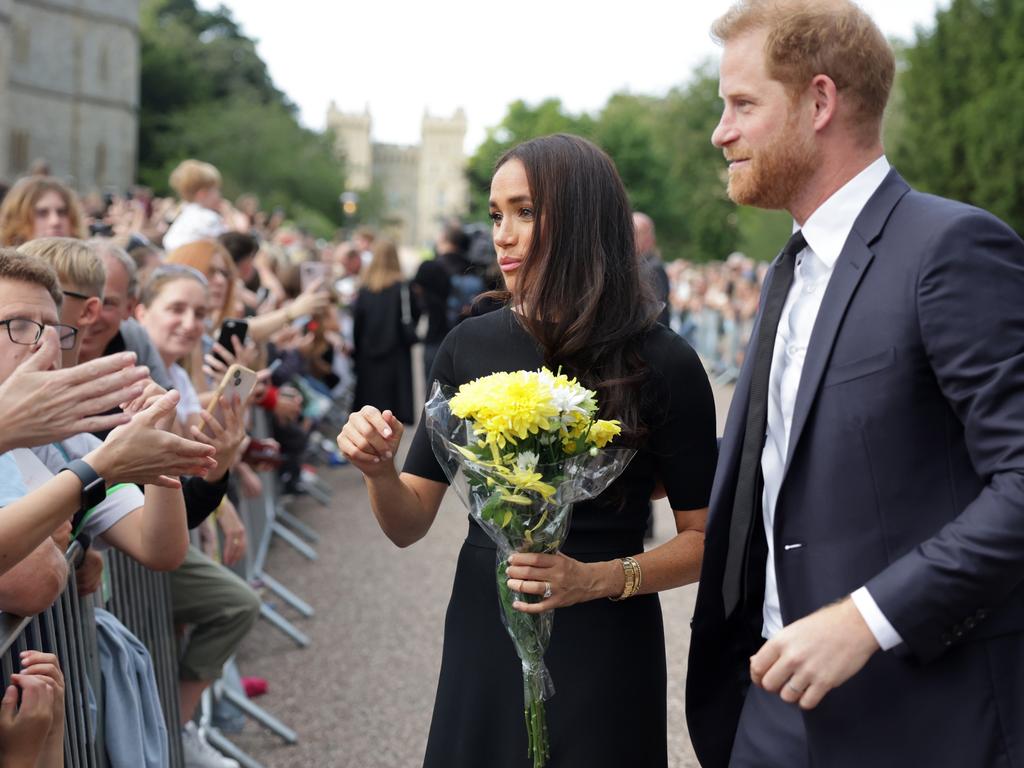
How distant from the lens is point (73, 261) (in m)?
4.59

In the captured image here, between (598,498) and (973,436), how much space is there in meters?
1.02

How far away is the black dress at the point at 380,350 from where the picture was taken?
14.3 meters

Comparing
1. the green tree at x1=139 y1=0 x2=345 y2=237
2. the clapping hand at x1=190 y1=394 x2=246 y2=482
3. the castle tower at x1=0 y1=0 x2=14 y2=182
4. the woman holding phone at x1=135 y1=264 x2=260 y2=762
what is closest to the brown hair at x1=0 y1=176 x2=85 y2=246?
the woman holding phone at x1=135 y1=264 x2=260 y2=762

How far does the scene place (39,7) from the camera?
57.6m

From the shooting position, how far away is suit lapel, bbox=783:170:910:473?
259 centimetres

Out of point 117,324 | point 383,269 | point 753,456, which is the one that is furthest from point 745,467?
point 383,269

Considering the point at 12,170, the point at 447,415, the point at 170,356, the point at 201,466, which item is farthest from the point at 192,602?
the point at 12,170

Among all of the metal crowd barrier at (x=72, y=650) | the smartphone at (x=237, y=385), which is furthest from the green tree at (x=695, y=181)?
the metal crowd barrier at (x=72, y=650)

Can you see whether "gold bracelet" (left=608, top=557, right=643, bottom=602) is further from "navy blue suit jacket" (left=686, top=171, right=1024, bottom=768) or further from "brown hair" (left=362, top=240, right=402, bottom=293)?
"brown hair" (left=362, top=240, right=402, bottom=293)

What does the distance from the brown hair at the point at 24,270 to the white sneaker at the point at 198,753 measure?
2649 mm

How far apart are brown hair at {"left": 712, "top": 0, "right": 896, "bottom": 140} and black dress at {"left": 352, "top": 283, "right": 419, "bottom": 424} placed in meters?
11.7

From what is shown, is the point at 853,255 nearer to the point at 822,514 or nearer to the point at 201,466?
the point at 822,514

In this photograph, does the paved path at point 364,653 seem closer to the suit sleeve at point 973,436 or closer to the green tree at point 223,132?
the suit sleeve at point 973,436

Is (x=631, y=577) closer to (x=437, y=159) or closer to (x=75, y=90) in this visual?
(x=75, y=90)
